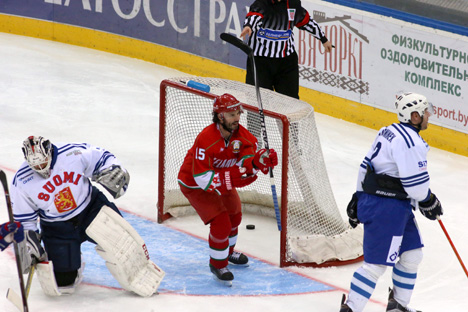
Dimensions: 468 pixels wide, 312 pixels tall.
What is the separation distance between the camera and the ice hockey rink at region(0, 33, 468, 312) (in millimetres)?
4871

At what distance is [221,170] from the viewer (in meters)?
5.04

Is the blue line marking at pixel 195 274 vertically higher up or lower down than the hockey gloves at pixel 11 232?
lower down

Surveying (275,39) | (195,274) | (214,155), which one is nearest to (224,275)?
(195,274)

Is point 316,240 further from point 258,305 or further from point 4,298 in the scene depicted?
point 4,298

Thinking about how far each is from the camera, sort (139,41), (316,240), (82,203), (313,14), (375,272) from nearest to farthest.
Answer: (375,272)
(82,203)
(316,240)
(313,14)
(139,41)

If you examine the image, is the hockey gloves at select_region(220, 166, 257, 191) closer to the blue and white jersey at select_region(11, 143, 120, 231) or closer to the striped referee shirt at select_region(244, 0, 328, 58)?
the blue and white jersey at select_region(11, 143, 120, 231)

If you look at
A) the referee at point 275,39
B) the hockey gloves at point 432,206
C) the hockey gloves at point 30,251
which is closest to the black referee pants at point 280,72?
the referee at point 275,39

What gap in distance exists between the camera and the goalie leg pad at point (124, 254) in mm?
4633

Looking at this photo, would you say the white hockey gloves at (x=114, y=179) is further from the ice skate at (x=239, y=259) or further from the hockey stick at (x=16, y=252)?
the ice skate at (x=239, y=259)

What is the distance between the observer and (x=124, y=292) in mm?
4883

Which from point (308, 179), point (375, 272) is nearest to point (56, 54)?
point (308, 179)

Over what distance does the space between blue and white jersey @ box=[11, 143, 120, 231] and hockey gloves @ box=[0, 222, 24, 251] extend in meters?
0.34

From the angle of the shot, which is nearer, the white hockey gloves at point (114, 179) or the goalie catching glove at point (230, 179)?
the white hockey gloves at point (114, 179)

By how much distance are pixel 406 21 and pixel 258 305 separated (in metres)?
3.47
